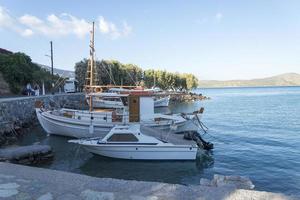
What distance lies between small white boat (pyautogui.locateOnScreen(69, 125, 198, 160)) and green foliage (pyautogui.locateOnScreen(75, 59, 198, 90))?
31562 mm

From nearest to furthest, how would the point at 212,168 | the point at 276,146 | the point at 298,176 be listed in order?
the point at 298,176, the point at 212,168, the point at 276,146

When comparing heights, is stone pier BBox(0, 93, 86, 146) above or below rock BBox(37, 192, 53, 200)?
below

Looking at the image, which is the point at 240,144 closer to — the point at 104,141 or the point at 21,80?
the point at 104,141

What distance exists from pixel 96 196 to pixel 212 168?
13116mm

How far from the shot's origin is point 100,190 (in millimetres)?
5508

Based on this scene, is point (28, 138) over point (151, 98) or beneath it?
beneath

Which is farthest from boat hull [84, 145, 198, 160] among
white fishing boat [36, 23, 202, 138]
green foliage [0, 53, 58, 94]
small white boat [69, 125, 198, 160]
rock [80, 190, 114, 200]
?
green foliage [0, 53, 58, 94]

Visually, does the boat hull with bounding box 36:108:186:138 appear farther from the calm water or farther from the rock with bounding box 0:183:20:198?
the rock with bounding box 0:183:20:198

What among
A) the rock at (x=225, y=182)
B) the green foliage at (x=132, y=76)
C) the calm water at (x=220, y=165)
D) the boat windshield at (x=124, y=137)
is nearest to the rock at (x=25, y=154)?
the calm water at (x=220, y=165)

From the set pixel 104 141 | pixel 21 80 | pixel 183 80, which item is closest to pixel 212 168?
pixel 104 141

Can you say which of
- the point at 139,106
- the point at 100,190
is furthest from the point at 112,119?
the point at 100,190

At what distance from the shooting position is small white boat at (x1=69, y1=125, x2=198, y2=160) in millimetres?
18094

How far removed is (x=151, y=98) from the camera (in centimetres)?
2430

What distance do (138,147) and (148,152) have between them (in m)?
0.64
